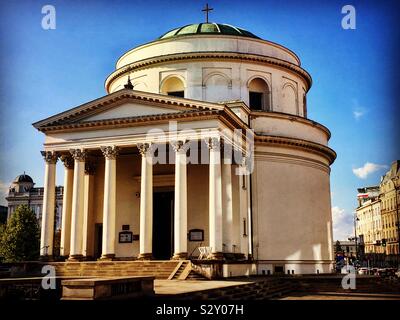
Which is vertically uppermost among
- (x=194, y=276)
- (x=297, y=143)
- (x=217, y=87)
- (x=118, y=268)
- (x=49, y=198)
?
(x=217, y=87)

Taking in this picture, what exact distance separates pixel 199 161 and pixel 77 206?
7.73m

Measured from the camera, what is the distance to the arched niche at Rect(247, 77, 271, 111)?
122 feet

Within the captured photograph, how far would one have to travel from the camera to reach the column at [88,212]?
32406 millimetres

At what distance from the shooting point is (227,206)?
2864cm

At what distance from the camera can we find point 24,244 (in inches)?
2292

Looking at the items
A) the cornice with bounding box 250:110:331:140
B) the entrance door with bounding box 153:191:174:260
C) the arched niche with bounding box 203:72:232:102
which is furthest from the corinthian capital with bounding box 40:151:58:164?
the cornice with bounding box 250:110:331:140

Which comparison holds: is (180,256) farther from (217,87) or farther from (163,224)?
(217,87)

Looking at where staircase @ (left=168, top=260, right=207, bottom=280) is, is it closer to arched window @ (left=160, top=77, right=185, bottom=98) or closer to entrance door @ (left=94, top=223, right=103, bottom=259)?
entrance door @ (left=94, top=223, right=103, bottom=259)

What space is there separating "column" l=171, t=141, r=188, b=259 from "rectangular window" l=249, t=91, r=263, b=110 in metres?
10.9

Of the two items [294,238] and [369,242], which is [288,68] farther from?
[369,242]

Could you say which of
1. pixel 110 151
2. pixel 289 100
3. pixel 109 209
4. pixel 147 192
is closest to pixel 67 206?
pixel 109 209
